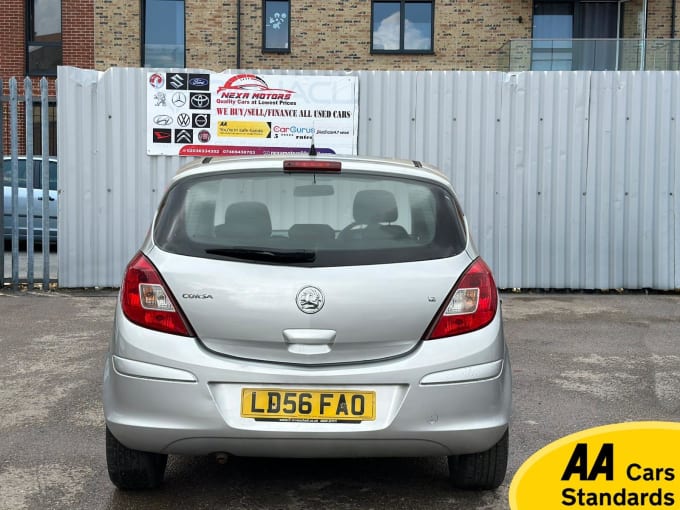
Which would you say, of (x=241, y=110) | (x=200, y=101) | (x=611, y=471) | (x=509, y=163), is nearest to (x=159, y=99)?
(x=200, y=101)

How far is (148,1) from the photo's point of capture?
76.2 feet

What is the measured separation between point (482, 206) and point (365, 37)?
1250 cm

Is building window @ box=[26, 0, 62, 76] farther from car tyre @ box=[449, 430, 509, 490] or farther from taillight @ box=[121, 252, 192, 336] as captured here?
car tyre @ box=[449, 430, 509, 490]

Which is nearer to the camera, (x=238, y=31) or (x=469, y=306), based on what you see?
(x=469, y=306)

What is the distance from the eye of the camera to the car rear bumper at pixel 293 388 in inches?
149

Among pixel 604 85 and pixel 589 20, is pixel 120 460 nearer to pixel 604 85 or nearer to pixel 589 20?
pixel 604 85

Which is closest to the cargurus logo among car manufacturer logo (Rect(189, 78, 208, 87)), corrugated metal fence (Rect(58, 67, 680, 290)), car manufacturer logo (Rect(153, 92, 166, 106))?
corrugated metal fence (Rect(58, 67, 680, 290))

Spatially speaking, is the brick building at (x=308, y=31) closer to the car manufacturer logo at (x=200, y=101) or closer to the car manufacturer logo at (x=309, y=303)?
the car manufacturer logo at (x=200, y=101)

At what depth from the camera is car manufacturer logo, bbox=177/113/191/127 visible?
11.0 meters

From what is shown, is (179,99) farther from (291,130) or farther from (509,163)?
(509,163)

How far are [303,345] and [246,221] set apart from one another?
631 millimetres

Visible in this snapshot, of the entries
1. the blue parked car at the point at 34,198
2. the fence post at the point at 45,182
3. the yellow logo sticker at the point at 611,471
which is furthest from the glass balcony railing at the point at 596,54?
the yellow logo sticker at the point at 611,471

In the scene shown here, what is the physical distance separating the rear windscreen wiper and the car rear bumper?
40cm

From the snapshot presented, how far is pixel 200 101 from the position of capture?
1094cm
